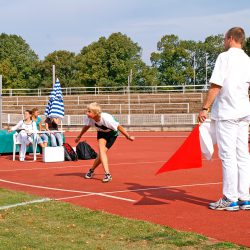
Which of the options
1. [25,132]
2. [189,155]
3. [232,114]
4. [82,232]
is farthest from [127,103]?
[82,232]

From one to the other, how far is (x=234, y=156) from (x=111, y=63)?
66.7 metres

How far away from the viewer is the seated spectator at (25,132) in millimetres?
17875

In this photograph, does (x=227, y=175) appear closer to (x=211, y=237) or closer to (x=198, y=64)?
(x=211, y=237)

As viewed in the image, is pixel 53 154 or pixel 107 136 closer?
pixel 107 136

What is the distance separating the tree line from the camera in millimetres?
74562

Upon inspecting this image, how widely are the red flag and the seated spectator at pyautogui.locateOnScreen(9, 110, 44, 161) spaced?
365 inches

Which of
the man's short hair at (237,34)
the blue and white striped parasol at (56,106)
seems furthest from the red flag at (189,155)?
the blue and white striped parasol at (56,106)

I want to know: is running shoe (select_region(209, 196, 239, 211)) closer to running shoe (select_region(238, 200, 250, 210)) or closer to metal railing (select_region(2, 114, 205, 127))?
running shoe (select_region(238, 200, 250, 210))

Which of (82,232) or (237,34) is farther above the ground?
(237,34)

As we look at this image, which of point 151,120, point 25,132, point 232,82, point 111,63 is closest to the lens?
point 232,82

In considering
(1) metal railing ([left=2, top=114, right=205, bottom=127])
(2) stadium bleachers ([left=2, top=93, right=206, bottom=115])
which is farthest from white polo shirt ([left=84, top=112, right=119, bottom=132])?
(2) stadium bleachers ([left=2, top=93, right=206, bottom=115])

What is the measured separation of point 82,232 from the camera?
7.17 metres

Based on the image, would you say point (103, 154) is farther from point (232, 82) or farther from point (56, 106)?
point (56, 106)

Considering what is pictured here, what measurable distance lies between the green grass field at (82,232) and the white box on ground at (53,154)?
8144mm
